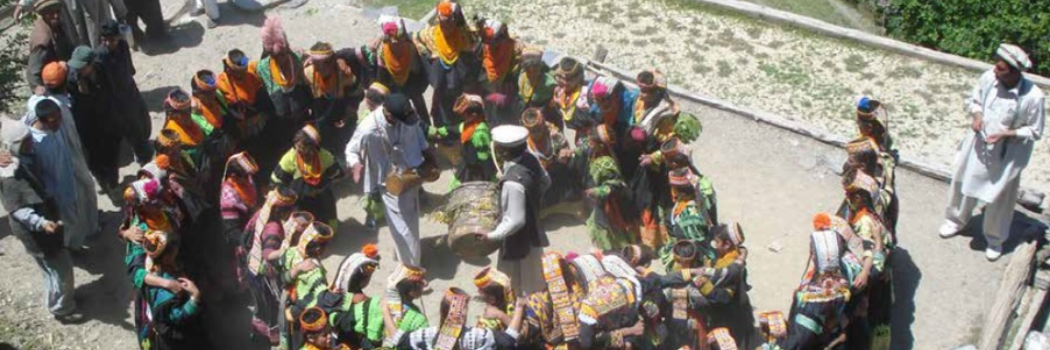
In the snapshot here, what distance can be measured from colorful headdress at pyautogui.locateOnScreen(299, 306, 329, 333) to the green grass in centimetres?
860

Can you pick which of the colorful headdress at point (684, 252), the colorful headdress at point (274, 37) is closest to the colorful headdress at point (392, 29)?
the colorful headdress at point (274, 37)

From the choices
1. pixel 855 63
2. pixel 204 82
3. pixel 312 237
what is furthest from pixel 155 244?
pixel 855 63

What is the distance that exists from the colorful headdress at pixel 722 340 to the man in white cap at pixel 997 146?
3.78 meters

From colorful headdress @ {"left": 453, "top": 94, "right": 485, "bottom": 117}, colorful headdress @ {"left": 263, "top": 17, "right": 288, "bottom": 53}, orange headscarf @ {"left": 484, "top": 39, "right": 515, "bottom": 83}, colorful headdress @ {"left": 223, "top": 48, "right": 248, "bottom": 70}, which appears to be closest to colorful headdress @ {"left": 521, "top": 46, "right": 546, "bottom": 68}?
orange headscarf @ {"left": 484, "top": 39, "right": 515, "bottom": 83}

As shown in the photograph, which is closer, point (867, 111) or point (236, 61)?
point (867, 111)

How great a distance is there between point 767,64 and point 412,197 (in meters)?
6.06

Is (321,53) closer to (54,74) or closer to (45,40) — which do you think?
(54,74)

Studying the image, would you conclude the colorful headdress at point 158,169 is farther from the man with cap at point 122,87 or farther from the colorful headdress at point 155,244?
the man with cap at point 122,87

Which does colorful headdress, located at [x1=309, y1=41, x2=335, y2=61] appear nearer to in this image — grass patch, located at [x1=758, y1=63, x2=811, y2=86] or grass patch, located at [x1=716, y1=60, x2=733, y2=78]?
grass patch, located at [x1=716, y1=60, x2=733, y2=78]

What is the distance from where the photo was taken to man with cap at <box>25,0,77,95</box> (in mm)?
12453

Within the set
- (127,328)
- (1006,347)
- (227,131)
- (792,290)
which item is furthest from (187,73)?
(1006,347)

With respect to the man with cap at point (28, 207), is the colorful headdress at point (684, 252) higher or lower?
higher

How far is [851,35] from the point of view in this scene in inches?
609

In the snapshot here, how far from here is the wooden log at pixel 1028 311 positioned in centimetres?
1019
